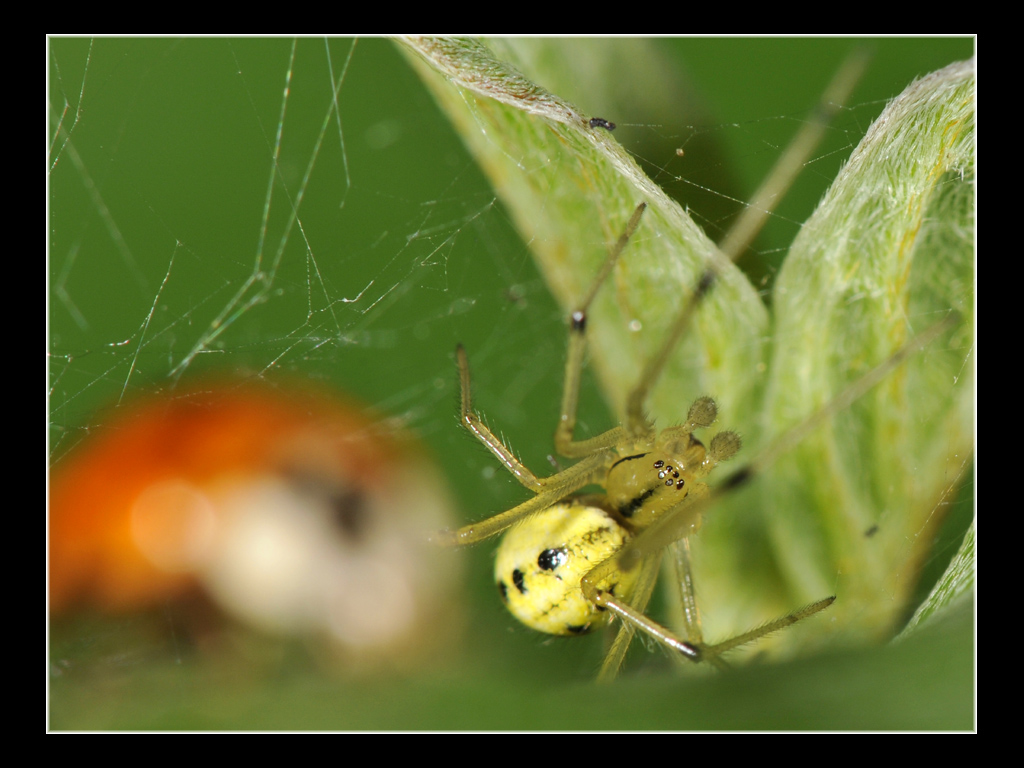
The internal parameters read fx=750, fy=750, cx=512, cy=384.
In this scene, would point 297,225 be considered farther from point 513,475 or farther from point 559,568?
point 559,568

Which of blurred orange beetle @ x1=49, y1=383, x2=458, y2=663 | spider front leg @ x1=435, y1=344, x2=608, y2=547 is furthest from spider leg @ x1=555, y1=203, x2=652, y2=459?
blurred orange beetle @ x1=49, y1=383, x2=458, y2=663

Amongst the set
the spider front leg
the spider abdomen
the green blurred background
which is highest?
the green blurred background

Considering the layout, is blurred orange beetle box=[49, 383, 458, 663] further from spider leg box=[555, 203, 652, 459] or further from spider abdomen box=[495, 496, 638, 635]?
spider leg box=[555, 203, 652, 459]

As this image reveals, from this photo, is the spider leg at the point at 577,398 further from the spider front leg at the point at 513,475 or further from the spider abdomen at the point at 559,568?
the spider abdomen at the point at 559,568

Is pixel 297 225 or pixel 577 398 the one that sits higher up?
pixel 297 225

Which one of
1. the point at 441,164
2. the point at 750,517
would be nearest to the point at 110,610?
the point at 441,164

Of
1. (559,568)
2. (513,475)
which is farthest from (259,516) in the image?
(559,568)

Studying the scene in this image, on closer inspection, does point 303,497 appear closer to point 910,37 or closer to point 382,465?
point 382,465
